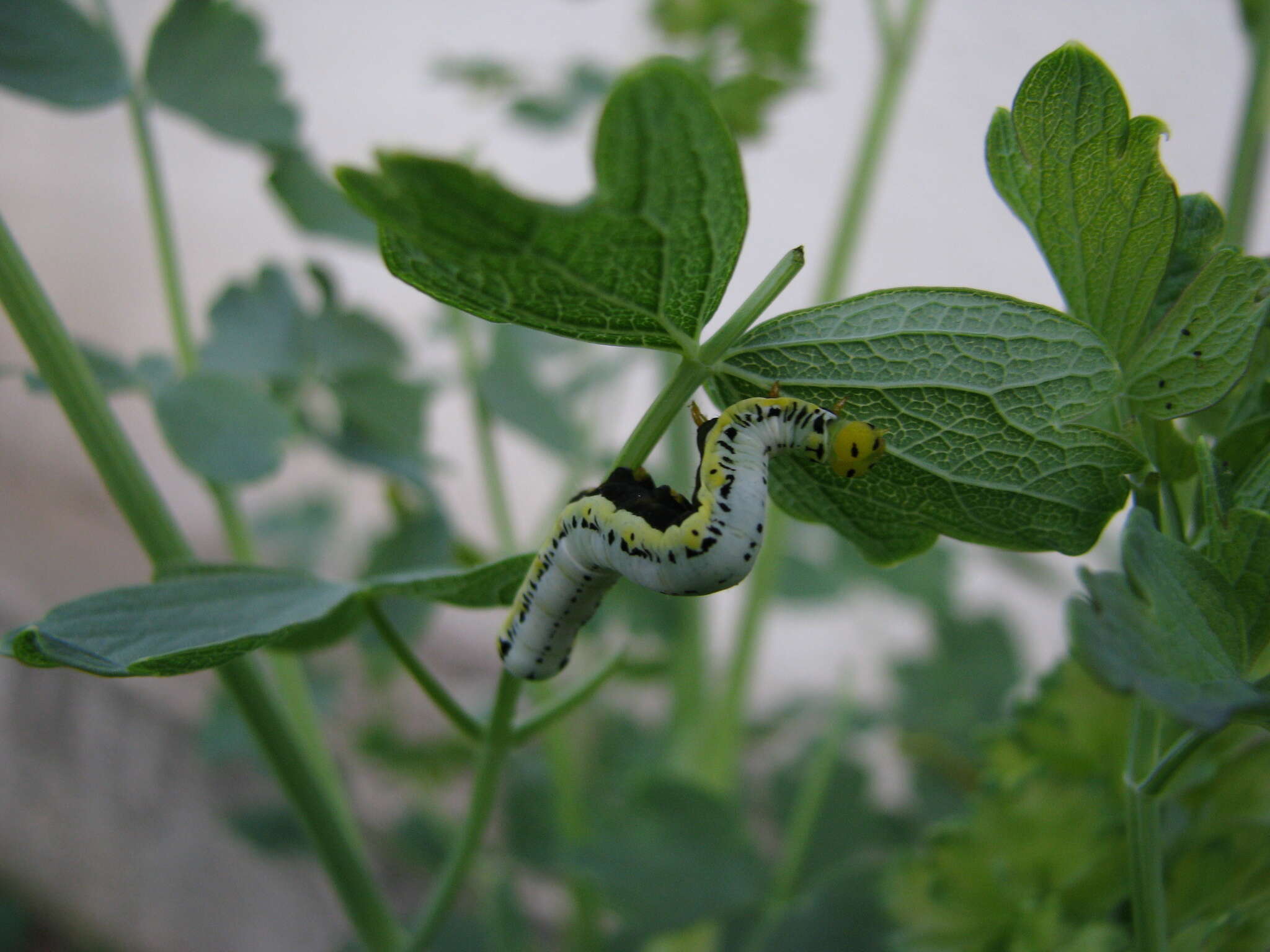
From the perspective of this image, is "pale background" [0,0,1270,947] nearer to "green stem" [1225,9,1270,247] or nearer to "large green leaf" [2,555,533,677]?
"green stem" [1225,9,1270,247]

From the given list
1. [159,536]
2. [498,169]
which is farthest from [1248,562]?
[498,169]

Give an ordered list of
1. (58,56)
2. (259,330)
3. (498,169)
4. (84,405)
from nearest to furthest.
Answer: (84,405) < (58,56) < (259,330) < (498,169)

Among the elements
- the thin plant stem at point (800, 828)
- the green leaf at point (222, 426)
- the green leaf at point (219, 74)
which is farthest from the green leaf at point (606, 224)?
the thin plant stem at point (800, 828)

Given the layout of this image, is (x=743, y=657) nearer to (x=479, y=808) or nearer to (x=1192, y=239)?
(x=479, y=808)

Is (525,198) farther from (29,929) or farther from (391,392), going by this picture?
(29,929)

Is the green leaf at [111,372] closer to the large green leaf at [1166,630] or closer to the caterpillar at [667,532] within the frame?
the caterpillar at [667,532]
